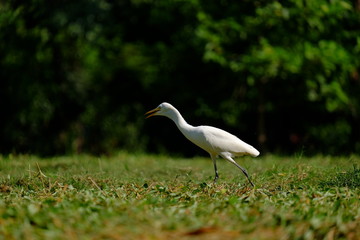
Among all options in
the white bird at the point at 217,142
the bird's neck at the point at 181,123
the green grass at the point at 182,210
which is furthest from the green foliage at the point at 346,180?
the bird's neck at the point at 181,123

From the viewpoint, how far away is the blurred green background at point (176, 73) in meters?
13.2

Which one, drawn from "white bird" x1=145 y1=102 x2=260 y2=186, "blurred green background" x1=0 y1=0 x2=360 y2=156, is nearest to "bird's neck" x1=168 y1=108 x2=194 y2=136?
"white bird" x1=145 y1=102 x2=260 y2=186

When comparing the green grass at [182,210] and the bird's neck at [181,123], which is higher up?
the bird's neck at [181,123]

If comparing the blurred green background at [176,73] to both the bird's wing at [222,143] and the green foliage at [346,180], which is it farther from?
the green foliage at [346,180]

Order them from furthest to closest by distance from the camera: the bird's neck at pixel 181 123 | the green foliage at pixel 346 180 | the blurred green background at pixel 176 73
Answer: the blurred green background at pixel 176 73, the bird's neck at pixel 181 123, the green foliage at pixel 346 180

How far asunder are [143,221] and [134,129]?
1276cm

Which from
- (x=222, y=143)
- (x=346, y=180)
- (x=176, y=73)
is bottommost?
(x=346, y=180)

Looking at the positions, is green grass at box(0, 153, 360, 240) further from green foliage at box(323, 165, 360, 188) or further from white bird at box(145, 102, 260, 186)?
white bird at box(145, 102, 260, 186)

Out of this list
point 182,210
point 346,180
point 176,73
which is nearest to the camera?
point 182,210

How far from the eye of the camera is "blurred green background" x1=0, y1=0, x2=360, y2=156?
1316 cm

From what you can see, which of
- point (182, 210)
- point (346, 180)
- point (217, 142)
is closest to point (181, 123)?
point (217, 142)

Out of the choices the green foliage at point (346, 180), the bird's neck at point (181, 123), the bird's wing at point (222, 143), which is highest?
the bird's neck at point (181, 123)

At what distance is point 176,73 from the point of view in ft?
52.5

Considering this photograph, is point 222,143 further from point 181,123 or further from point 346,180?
point 346,180
